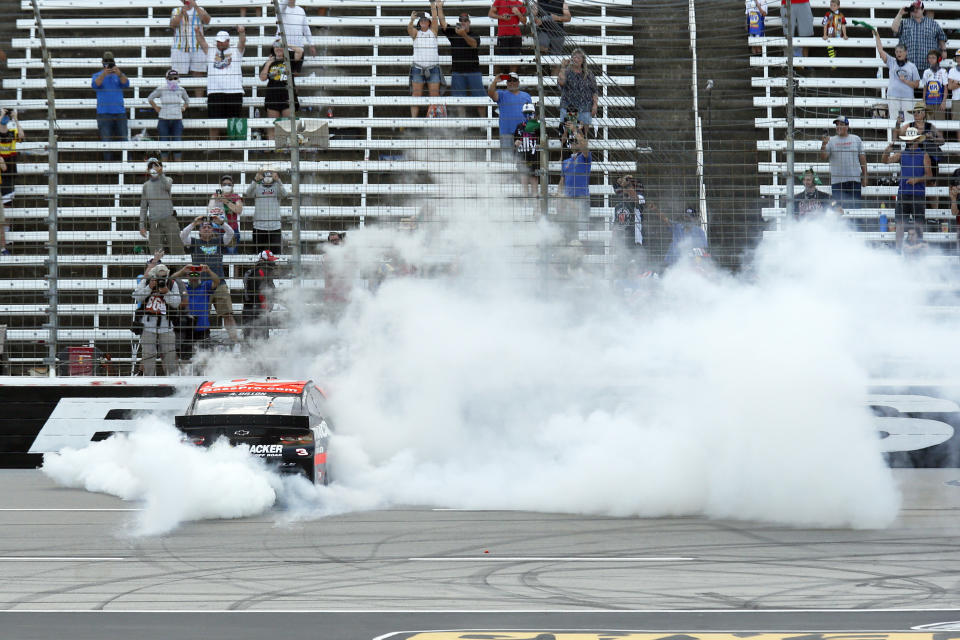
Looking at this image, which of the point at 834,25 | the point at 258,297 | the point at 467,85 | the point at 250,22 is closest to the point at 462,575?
the point at 258,297

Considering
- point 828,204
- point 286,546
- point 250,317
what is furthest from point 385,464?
point 828,204

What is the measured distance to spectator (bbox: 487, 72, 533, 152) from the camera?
1424 centimetres

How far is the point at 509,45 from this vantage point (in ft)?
58.6

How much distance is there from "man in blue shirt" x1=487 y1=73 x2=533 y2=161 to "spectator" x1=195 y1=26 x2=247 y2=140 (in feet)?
13.1

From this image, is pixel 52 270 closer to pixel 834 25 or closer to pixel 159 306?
pixel 159 306

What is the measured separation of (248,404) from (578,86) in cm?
615

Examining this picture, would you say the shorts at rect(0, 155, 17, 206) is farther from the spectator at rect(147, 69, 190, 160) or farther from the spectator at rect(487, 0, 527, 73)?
the spectator at rect(487, 0, 527, 73)

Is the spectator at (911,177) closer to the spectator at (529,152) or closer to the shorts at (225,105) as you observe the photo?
the spectator at (529,152)

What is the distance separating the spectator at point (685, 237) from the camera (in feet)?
43.1

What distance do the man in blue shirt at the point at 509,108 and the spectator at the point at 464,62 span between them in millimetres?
963

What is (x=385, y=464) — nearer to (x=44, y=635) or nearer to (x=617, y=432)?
(x=617, y=432)

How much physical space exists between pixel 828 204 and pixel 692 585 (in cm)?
705

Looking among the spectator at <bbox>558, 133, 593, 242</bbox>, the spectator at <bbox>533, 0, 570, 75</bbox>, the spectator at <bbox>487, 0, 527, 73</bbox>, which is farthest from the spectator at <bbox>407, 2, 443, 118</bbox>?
the spectator at <bbox>558, 133, 593, 242</bbox>

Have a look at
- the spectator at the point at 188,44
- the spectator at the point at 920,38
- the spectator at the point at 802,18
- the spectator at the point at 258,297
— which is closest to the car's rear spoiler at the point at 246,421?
the spectator at the point at 258,297
